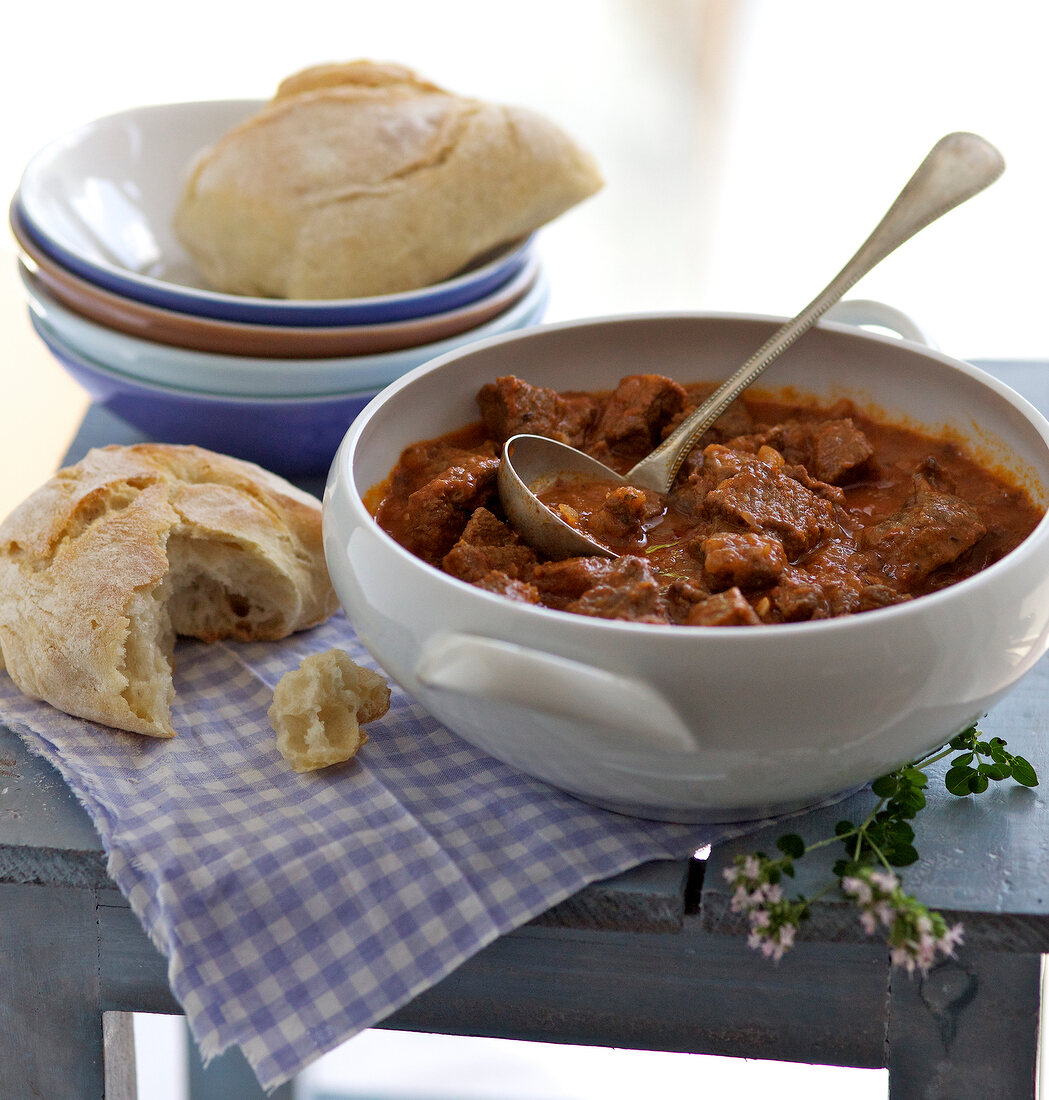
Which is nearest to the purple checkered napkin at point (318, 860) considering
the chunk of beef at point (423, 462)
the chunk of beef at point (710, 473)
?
the chunk of beef at point (423, 462)

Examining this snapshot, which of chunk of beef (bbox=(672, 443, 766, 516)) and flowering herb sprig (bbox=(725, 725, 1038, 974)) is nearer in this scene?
flowering herb sprig (bbox=(725, 725, 1038, 974))

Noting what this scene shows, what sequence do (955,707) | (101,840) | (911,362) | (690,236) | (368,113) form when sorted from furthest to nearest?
(690,236) → (368,113) → (911,362) → (101,840) → (955,707)

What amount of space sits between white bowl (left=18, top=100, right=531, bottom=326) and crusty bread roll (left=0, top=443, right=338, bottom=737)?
1.40ft

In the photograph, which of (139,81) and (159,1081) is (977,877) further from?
(139,81)

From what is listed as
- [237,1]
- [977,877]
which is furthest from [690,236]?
[977,877]

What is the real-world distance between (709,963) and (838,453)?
0.87m

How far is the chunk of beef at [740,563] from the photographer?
181cm

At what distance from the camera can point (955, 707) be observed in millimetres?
1660

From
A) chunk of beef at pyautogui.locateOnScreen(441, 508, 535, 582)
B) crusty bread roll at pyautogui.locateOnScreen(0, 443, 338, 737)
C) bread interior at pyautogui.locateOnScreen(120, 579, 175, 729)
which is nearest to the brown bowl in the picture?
crusty bread roll at pyautogui.locateOnScreen(0, 443, 338, 737)

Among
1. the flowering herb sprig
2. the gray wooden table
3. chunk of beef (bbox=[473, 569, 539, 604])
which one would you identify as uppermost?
chunk of beef (bbox=[473, 569, 539, 604])

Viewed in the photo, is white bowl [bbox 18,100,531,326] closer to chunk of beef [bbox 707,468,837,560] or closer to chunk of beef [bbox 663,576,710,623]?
chunk of beef [bbox 707,468,837,560]

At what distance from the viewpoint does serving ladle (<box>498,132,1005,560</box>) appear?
2.20m

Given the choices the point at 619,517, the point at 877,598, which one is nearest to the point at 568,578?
the point at 619,517

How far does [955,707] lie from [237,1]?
6.23 meters
